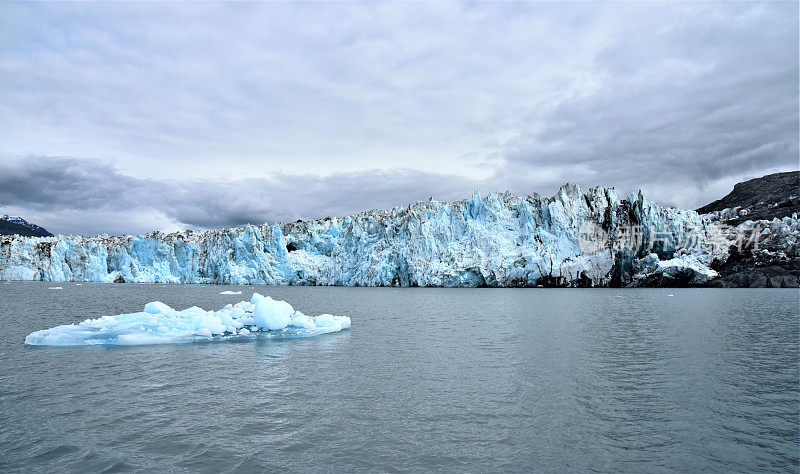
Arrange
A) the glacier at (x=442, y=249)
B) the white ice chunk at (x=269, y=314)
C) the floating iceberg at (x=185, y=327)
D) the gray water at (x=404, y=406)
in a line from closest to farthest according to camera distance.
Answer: the gray water at (x=404, y=406) → the floating iceberg at (x=185, y=327) → the white ice chunk at (x=269, y=314) → the glacier at (x=442, y=249)

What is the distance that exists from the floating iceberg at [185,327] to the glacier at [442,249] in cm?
4899

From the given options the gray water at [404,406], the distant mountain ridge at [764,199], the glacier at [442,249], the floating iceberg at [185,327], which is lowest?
the gray water at [404,406]

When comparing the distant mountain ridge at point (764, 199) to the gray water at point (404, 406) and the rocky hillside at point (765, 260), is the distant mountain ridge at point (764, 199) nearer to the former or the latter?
the rocky hillside at point (765, 260)

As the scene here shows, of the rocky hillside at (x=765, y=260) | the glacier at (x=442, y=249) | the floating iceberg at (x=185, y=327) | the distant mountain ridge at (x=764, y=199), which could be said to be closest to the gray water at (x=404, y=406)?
the floating iceberg at (x=185, y=327)

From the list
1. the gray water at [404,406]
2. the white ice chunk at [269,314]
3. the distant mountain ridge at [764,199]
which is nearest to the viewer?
the gray water at [404,406]

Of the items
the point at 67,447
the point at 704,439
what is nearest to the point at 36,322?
the point at 67,447

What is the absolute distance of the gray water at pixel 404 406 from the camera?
699 centimetres

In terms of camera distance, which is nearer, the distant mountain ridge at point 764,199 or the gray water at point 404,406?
the gray water at point 404,406

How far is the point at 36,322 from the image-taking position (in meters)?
22.4

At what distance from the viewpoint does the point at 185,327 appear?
17.8m

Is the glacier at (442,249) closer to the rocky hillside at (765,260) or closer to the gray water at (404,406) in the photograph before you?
the rocky hillside at (765,260)

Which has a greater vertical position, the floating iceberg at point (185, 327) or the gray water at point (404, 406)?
the floating iceberg at point (185, 327)

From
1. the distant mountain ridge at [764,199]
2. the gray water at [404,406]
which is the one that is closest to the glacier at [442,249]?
the distant mountain ridge at [764,199]

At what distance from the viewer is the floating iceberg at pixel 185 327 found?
16.0 meters
